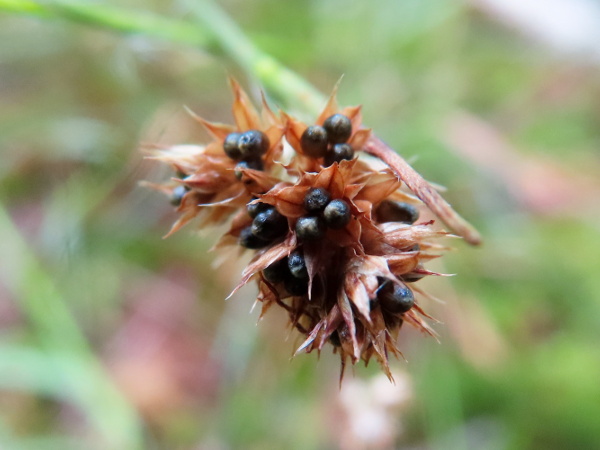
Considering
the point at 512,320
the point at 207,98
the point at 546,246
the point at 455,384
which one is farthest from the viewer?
the point at 207,98

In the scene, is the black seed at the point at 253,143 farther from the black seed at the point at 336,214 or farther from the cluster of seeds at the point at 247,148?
the black seed at the point at 336,214

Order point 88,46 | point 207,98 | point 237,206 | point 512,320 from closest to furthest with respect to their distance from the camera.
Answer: point 237,206, point 512,320, point 88,46, point 207,98

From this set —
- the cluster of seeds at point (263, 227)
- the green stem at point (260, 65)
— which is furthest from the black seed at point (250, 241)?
the green stem at point (260, 65)

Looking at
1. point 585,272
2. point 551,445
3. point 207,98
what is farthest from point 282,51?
point 551,445

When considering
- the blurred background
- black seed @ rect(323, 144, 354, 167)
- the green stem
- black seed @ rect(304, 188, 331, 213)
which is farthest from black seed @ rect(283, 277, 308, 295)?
the blurred background

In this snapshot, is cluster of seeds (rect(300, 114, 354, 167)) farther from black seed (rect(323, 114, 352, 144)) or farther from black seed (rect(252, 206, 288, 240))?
black seed (rect(252, 206, 288, 240))

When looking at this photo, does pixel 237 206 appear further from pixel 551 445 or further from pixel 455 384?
pixel 551 445

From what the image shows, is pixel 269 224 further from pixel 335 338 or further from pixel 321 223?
pixel 335 338

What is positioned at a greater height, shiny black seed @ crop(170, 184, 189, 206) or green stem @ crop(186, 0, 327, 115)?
green stem @ crop(186, 0, 327, 115)
